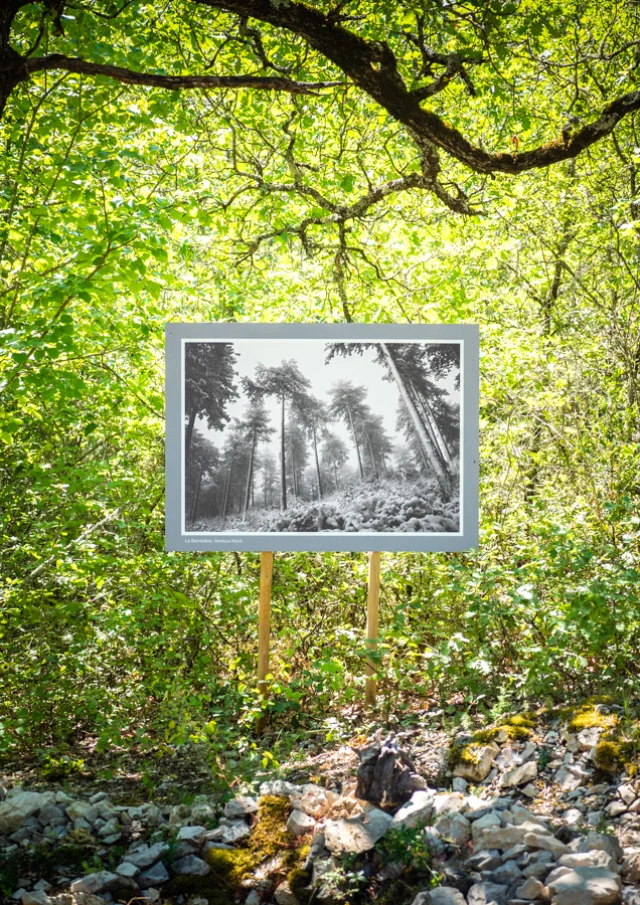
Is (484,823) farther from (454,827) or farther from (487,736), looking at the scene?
(487,736)

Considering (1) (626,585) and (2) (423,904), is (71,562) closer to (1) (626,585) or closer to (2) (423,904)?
(2) (423,904)

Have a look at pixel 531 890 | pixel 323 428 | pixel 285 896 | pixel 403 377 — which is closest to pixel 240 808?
pixel 285 896

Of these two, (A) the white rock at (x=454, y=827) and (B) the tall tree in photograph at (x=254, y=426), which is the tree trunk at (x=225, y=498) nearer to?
(B) the tall tree in photograph at (x=254, y=426)

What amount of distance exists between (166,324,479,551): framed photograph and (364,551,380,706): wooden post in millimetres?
210

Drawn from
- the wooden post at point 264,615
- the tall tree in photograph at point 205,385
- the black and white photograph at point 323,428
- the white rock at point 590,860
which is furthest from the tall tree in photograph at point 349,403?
the white rock at point 590,860

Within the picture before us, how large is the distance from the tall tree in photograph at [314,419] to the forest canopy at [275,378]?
0.08 meters

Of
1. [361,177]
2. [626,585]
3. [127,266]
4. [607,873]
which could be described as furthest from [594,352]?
[607,873]

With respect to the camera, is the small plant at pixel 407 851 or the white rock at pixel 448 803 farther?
the white rock at pixel 448 803

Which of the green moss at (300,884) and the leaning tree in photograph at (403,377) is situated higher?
the leaning tree in photograph at (403,377)

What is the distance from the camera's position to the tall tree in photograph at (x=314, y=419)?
202 inches

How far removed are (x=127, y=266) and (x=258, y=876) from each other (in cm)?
310

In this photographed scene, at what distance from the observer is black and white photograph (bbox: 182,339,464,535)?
5.05 metres

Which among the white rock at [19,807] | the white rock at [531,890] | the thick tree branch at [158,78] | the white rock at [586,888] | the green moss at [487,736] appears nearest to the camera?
the white rock at [586,888]

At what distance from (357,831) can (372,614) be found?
5.44 feet
